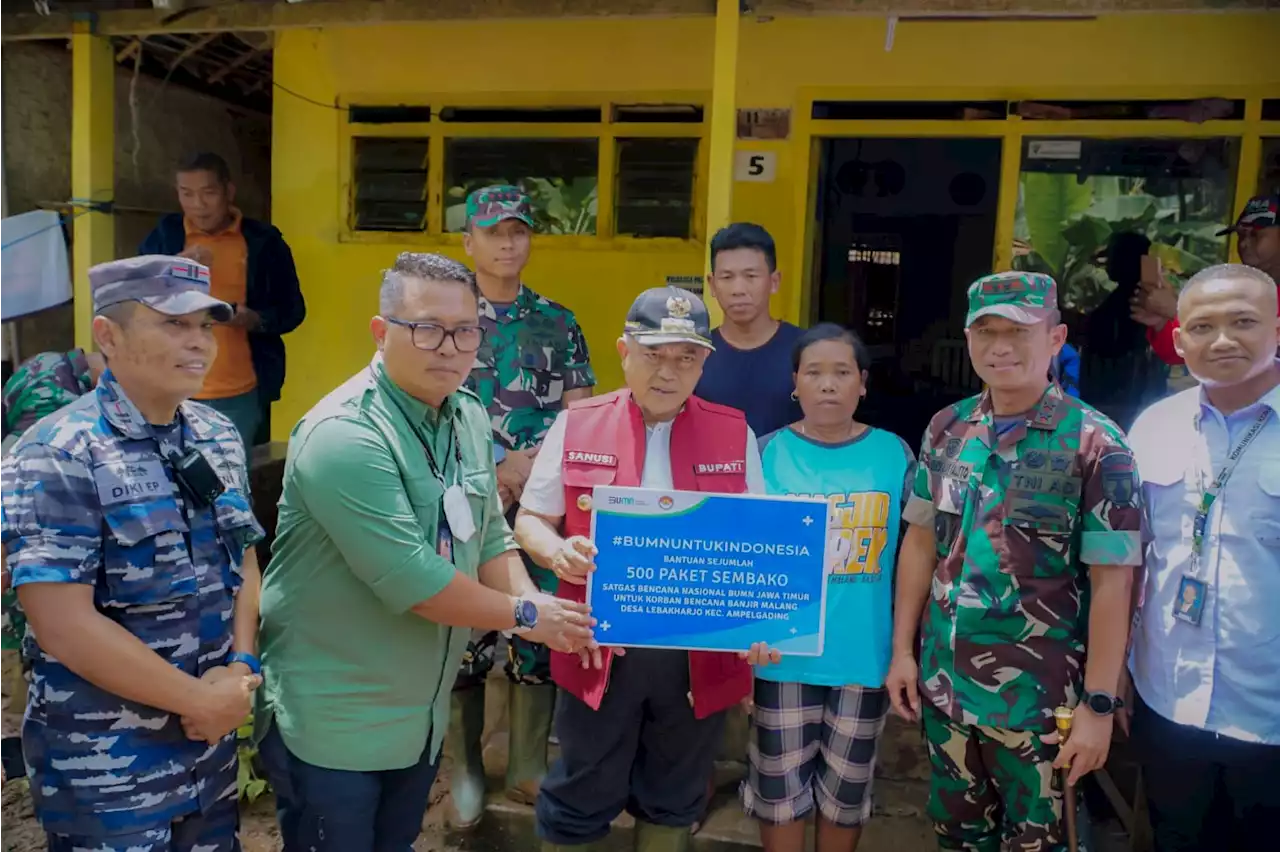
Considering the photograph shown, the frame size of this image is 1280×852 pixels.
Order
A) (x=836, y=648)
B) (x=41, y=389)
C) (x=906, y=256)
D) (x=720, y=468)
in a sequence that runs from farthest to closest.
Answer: (x=906, y=256) < (x=41, y=389) < (x=836, y=648) < (x=720, y=468)

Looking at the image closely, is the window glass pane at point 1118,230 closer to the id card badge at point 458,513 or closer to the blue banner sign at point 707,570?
the blue banner sign at point 707,570

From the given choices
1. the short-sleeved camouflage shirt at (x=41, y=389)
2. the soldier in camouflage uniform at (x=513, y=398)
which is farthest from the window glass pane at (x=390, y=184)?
the short-sleeved camouflage shirt at (x=41, y=389)

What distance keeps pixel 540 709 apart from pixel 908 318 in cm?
439

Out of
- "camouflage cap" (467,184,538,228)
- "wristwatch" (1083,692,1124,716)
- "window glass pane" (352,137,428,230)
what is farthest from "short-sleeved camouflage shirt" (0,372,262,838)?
"window glass pane" (352,137,428,230)

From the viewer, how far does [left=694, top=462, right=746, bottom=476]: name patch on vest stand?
2.58m

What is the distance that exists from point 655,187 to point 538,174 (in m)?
0.76

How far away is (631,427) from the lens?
8.54ft

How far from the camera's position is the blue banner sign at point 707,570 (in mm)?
2391

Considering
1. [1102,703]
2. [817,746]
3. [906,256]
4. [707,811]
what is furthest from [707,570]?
[906,256]

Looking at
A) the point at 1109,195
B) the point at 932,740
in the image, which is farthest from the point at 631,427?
the point at 1109,195

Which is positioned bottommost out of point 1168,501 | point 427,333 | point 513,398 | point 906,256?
point 1168,501

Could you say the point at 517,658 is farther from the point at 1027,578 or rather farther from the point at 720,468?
the point at 1027,578

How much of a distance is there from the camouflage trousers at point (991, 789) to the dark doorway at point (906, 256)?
140 inches

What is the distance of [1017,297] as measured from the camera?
7.89ft
